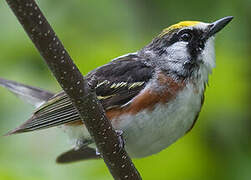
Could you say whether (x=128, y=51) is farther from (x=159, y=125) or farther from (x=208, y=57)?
(x=159, y=125)

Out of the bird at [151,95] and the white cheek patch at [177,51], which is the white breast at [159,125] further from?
the white cheek patch at [177,51]

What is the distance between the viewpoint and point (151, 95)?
11.3ft

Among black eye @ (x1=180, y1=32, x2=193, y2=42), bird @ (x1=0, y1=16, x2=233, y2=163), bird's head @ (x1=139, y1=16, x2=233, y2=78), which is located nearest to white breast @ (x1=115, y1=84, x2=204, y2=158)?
bird @ (x1=0, y1=16, x2=233, y2=163)

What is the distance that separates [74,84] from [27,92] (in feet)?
7.43

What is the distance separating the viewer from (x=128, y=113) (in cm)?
345

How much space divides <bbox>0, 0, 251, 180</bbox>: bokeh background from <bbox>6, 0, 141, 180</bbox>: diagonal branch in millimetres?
836

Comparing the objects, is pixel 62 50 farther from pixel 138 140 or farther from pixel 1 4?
pixel 1 4

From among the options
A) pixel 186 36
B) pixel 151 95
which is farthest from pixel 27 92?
pixel 186 36

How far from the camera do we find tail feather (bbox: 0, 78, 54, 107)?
425 centimetres

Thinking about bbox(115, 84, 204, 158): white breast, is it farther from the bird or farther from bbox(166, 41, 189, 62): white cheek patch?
bbox(166, 41, 189, 62): white cheek patch

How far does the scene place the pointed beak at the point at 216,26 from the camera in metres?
3.62

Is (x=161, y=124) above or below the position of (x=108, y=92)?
below

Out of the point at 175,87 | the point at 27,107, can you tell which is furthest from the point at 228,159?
the point at 27,107

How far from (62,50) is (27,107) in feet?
6.97
